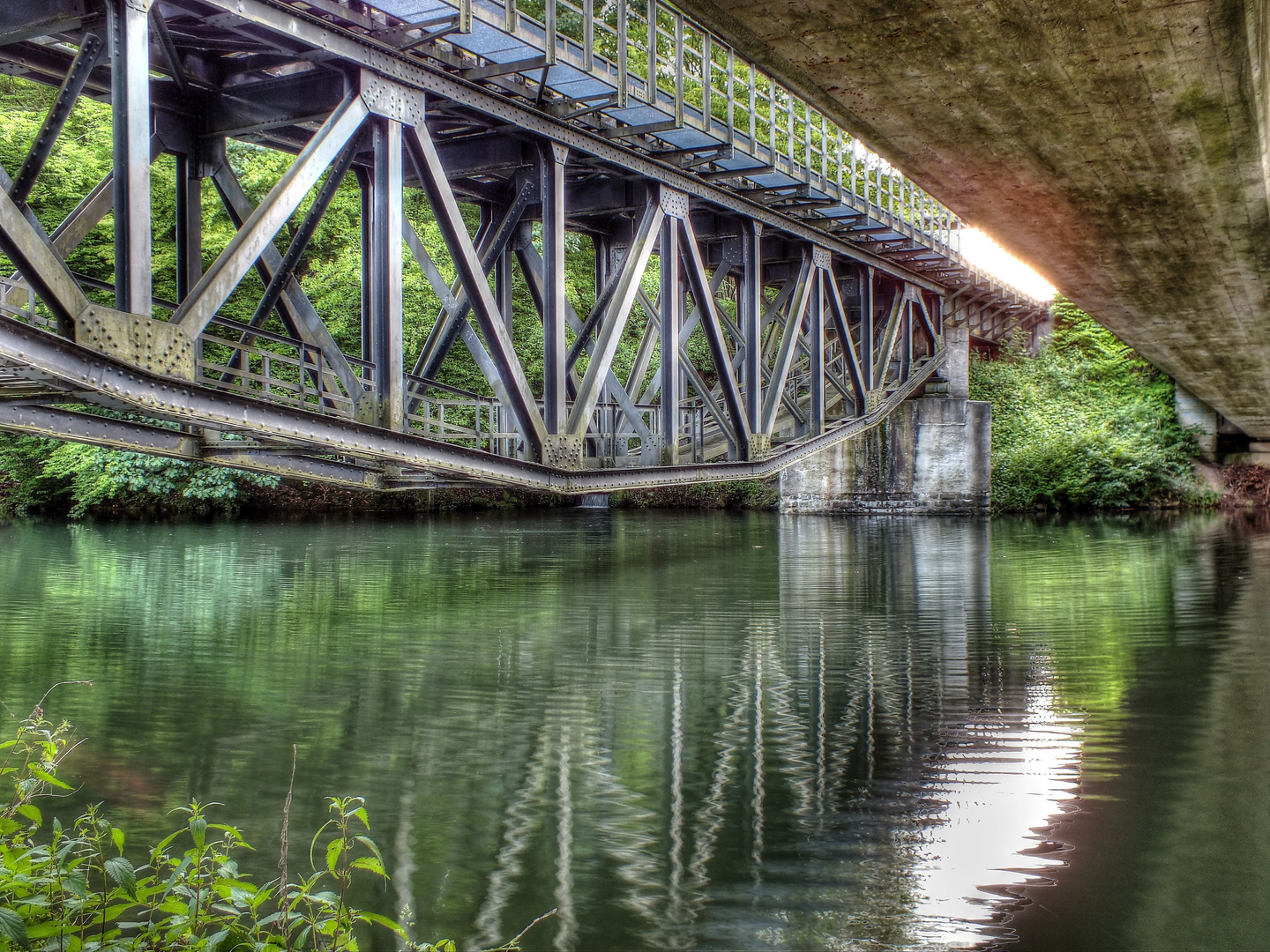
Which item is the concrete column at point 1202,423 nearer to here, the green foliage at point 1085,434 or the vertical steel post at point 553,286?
the green foliage at point 1085,434

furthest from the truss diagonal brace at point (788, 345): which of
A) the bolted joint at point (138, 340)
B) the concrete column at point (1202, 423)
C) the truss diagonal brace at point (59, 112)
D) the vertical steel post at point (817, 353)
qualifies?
the concrete column at point (1202, 423)

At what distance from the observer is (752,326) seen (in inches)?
864

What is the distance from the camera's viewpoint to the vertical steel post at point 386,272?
12883 mm

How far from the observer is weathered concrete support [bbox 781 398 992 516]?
36.0 meters

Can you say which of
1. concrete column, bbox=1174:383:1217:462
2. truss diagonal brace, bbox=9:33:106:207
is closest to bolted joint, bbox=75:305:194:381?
truss diagonal brace, bbox=9:33:106:207

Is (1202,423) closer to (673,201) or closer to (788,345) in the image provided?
(788,345)

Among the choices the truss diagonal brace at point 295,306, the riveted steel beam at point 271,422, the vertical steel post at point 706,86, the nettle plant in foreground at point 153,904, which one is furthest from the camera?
the vertical steel post at point 706,86

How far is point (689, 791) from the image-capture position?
677 centimetres

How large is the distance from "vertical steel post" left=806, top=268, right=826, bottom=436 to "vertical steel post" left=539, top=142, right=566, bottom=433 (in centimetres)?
1064

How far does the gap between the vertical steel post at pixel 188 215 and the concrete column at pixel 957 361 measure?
1043 inches

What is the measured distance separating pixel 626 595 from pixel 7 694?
852 centimetres

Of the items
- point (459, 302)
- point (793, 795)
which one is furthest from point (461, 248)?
point (793, 795)

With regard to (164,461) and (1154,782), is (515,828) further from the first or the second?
(164,461)

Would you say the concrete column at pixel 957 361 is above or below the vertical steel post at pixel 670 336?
above
